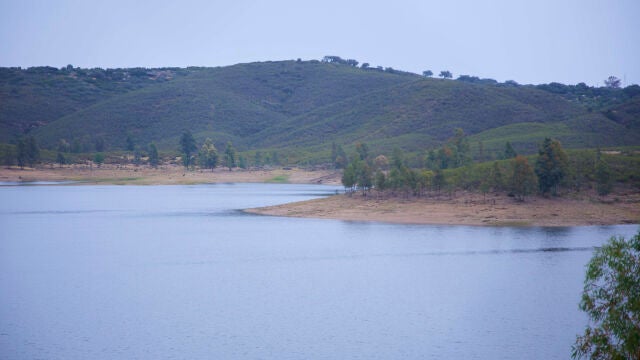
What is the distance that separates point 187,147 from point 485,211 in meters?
117

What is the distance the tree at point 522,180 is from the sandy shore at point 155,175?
6913cm

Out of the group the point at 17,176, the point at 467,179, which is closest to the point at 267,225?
the point at 467,179

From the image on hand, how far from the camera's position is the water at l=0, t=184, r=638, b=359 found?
34219 millimetres

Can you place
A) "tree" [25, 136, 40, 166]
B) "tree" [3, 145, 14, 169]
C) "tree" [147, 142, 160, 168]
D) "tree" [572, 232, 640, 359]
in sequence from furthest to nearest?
1. "tree" [147, 142, 160, 168]
2. "tree" [25, 136, 40, 166]
3. "tree" [3, 145, 14, 169]
4. "tree" [572, 232, 640, 359]

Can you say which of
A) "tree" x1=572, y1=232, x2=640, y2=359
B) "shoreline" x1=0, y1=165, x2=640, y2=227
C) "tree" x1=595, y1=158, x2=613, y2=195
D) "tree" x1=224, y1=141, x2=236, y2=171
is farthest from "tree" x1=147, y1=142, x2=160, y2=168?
"tree" x1=572, y1=232, x2=640, y2=359

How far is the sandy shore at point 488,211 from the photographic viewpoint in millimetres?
74312

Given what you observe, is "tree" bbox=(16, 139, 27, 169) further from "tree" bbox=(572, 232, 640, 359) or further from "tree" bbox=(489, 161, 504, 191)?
"tree" bbox=(572, 232, 640, 359)

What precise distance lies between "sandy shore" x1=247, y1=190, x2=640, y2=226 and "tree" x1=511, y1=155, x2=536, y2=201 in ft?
3.71

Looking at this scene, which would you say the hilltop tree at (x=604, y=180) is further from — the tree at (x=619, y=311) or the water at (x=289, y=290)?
the tree at (x=619, y=311)

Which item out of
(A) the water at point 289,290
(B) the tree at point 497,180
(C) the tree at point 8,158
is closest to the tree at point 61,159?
(C) the tree at point 8,158

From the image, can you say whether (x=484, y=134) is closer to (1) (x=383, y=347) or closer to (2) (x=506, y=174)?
(2) (x=506, y=174)

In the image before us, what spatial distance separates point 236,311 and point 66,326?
28.6ft

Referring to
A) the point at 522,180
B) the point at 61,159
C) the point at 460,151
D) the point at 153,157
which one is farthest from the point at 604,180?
the point at 61,159

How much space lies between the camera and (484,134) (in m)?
187
